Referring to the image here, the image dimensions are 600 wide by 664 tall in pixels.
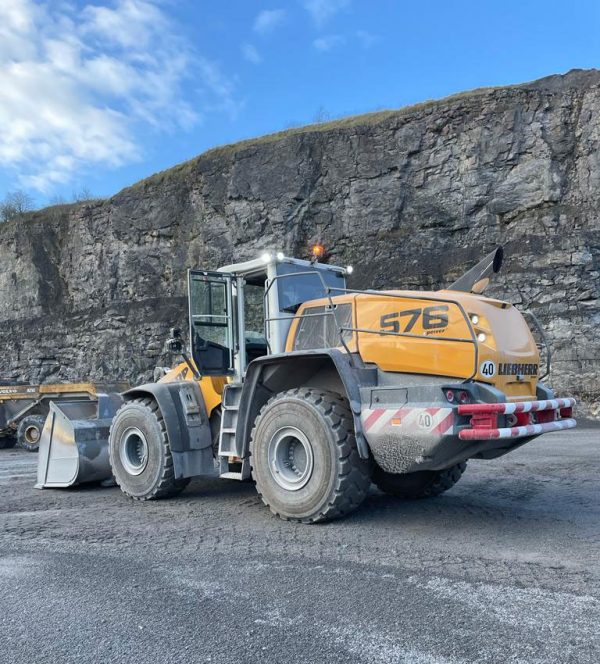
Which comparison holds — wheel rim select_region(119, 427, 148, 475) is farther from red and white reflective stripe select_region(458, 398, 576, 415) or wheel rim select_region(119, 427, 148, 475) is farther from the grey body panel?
red and white reflective stripe select_region(458, 398, 576, 415)

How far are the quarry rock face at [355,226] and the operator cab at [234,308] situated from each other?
16.0m

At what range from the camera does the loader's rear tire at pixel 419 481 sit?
21.2ft

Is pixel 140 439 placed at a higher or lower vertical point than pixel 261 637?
higher

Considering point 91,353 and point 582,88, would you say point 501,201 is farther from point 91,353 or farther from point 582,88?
point 91,353

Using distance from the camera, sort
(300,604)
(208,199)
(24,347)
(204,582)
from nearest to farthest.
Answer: (300,604)
(204,582)
(208,199)
(24,347)

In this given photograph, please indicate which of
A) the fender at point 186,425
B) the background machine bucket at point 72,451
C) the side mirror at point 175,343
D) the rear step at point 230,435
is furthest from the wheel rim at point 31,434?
the rear step at point 230,435

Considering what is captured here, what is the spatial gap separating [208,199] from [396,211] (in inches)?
375

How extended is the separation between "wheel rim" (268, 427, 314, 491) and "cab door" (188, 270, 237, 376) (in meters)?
1.36

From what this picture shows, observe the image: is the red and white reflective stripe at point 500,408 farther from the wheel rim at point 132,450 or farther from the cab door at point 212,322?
the wheel rim at point 132,450

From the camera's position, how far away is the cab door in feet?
21.9

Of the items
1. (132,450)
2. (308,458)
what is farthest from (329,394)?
(132,450)

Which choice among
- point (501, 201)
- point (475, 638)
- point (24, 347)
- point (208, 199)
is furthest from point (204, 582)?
point (24, 347)

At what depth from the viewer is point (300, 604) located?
354 centimetres

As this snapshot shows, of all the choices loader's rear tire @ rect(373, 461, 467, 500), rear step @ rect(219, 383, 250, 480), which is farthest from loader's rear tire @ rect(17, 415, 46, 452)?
loader's rear tire @ rect(373, 461, 467, 500)
